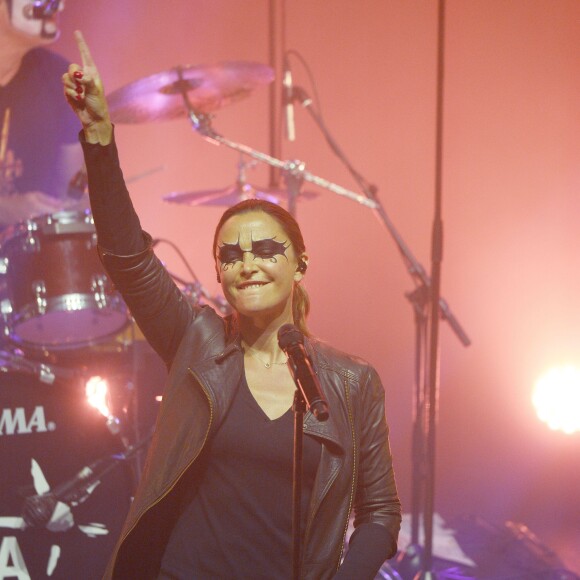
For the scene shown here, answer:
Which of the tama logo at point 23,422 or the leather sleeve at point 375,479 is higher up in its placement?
the leather sleeve at point 375,479

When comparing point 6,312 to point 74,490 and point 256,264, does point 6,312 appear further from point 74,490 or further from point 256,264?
point 256,264

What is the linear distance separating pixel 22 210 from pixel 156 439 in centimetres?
321

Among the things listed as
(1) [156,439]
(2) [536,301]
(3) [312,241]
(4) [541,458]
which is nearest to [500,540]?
(4) [541,458]

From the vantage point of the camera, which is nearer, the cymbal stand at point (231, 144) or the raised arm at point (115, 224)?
the raised arm at point (115, 224)

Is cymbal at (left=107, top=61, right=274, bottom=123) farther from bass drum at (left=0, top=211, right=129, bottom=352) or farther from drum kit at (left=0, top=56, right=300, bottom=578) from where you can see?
bass drum at (left=0, top=211, right=129, bottom=352)

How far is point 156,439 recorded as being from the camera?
1.97 meters

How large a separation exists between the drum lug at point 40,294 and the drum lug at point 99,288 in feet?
0.71

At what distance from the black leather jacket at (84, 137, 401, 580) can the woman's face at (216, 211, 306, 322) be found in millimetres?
141

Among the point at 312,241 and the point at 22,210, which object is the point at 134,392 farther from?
the point at 312,241

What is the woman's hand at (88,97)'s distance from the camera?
1.74 m

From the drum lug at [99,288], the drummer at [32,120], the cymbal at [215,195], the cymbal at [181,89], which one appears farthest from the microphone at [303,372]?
the drummer at [32,120]

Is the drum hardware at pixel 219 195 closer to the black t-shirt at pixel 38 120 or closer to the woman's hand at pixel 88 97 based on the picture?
the black t-shirt at pixel 38 120

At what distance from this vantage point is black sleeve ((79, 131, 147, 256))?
181cm

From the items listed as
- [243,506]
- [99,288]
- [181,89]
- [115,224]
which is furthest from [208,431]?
[181,89]
